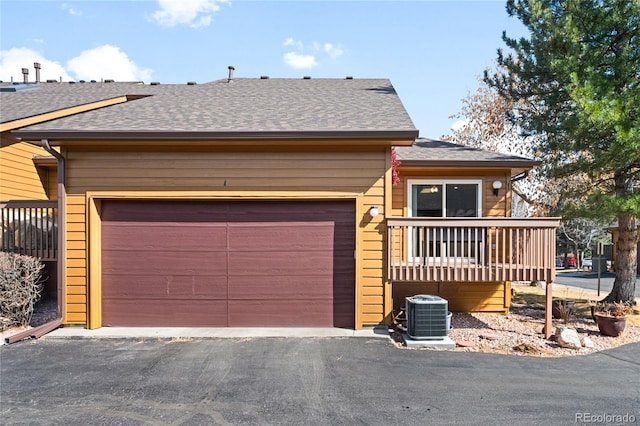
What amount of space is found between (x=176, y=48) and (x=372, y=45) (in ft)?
16.3

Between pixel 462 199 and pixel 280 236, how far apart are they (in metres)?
4.11

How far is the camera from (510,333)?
6445 mm

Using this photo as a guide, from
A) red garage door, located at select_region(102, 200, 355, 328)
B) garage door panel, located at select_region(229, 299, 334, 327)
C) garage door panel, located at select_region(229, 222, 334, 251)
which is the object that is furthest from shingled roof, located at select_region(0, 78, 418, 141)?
garage door panel, located at select_region(229, 299, 334, 327)

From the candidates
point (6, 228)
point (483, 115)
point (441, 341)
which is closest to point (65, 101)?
point (6, 228)

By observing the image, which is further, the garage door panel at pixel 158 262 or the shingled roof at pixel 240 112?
the garage door panel at pixel 158 262

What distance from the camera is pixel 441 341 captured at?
5695mm

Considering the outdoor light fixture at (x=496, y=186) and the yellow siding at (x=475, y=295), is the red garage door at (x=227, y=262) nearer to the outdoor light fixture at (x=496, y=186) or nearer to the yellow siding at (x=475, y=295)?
the yellow siding at (x=475, y=295)

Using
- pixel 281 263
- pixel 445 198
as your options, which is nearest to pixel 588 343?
pixel 445 198

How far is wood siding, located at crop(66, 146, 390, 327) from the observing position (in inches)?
250

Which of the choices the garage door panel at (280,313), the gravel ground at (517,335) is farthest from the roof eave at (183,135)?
the gravel ground at (517,335)

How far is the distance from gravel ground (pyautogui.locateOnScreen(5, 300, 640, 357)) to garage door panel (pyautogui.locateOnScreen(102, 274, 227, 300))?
140 cm

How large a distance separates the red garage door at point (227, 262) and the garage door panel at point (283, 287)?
2 cm

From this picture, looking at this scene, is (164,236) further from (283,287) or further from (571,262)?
(571,262)

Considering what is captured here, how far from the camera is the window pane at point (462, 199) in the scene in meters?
8.07
